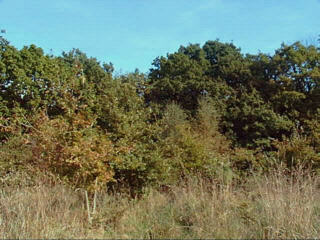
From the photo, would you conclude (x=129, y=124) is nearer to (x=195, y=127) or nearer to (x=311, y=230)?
(x=311, y=230)

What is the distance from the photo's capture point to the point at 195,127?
12.7 meters

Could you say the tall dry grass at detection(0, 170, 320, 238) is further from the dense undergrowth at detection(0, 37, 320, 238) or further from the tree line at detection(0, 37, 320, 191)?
the tree line at detection(0, 37, 320, 191)

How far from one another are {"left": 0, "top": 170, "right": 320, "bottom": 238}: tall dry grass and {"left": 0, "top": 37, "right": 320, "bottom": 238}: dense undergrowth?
20 mm

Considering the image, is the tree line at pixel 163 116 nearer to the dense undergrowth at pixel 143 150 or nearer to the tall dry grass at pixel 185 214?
the dense undergrowth at pixel 143 150

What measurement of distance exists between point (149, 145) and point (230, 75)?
11491 mm

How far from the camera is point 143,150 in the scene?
577 cm

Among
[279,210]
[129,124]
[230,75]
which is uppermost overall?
[230,75]

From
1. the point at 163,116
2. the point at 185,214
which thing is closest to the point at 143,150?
the point at 185,214

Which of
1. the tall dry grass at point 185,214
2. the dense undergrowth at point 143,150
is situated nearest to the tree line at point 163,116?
the dense undergrowth at point 143,150

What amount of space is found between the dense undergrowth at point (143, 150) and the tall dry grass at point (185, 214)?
0.02 m

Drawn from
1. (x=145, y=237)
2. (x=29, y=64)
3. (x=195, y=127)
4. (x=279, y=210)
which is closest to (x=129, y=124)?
(x=145, y=237)

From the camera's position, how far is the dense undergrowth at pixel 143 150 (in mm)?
3533

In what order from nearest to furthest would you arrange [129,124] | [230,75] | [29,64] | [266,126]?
[129,124], [29,64], [266,126], [230,75]

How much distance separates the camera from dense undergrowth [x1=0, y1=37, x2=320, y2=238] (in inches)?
139
